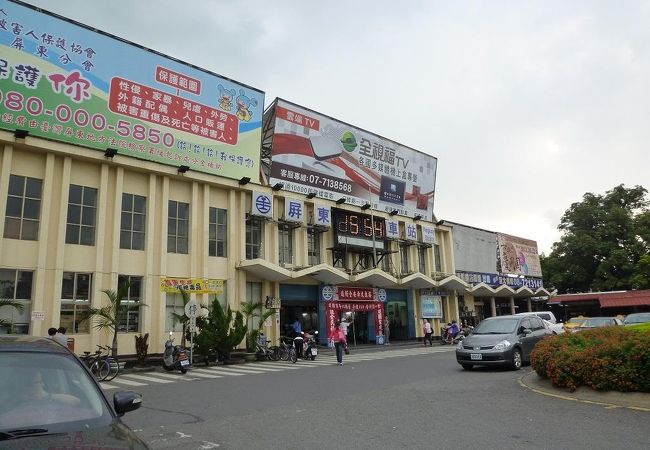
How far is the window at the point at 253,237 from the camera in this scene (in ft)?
84.2

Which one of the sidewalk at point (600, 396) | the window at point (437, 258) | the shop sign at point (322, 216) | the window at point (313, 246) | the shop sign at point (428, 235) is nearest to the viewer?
the sidewalk at point (600, 396)

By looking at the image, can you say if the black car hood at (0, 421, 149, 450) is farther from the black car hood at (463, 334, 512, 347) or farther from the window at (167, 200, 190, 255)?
the window at (167, 200, 190, 255)

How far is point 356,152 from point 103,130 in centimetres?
1583

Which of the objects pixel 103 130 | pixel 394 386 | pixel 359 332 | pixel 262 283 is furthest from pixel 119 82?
pixel 359 332

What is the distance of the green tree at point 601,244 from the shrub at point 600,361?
41.6 metres

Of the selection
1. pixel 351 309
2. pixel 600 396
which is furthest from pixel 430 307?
pixel 600 396

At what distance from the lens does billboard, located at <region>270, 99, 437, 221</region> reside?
90.5 feet

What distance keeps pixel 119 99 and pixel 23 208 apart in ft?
19.2

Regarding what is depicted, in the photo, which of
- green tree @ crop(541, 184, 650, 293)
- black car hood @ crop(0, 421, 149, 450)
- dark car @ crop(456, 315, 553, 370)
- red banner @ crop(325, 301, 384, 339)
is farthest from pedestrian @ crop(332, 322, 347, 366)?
green tree @ crop(541, 184, 650, 293)

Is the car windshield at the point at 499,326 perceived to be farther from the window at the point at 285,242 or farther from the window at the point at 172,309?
the window at the point at 285,242

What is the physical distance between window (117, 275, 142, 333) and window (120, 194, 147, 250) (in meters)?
1.41

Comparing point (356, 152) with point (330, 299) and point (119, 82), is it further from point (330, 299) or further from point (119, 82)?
point (119, 82)

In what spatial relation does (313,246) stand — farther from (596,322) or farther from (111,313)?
(596,322)

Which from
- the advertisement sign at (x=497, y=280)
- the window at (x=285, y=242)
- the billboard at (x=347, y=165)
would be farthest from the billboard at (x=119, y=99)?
the advertisement sign at (x=497, y=280)
